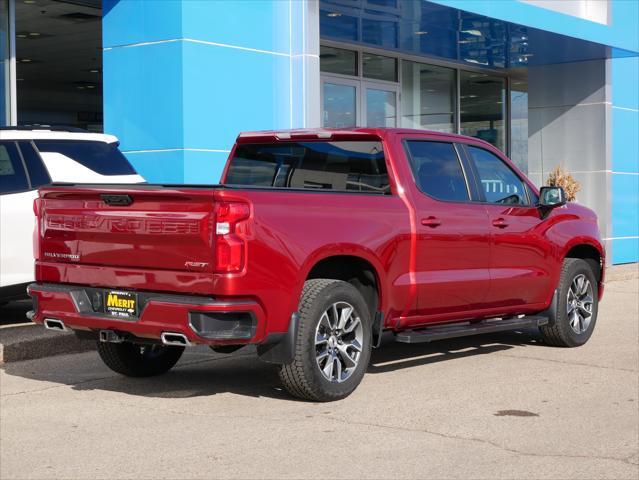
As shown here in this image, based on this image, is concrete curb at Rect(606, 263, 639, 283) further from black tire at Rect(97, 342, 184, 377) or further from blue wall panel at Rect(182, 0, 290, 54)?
black tire at Rect(97, 342, 184, 377)

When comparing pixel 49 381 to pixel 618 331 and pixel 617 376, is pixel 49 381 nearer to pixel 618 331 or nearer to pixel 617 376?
pixel 617 376

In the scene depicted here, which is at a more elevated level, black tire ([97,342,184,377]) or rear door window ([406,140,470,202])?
rear door window ([406,140,470,202])

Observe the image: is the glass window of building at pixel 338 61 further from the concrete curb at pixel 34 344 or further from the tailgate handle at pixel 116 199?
the tailgate handle at pixel 116 199

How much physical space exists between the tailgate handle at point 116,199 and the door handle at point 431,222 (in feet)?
7.84

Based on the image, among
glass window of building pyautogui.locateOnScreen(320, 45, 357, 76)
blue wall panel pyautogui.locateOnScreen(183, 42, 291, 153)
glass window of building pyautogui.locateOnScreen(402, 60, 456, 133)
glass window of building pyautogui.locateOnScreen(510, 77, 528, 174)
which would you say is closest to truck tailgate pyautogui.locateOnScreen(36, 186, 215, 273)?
blue wall panel pyautogui.locateOnScreen(183, 42, 291, 153)

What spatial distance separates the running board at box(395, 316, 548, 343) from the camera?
8.28 meters

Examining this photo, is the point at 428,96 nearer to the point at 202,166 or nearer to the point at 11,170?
the point at 202,166

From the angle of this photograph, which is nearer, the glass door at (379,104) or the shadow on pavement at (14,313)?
the shadow on pavement at (14,313)

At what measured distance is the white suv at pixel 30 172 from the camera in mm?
10219

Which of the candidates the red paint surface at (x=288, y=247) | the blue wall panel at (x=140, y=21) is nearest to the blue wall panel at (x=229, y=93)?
the blue wall panel at (x=140, y=21)

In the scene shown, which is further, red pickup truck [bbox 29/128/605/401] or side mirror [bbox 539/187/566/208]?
side mirror [bbox 539/187/566/208]

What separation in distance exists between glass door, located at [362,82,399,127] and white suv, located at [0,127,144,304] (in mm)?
10380

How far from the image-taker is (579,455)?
20.3 feet

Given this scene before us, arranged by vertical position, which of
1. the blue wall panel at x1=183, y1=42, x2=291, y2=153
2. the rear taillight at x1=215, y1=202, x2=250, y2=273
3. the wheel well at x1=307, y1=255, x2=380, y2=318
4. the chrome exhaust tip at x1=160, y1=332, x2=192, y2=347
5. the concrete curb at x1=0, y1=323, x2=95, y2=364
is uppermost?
the blue wall panel at x1=183, y1=42, x2=291, y2=153
